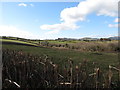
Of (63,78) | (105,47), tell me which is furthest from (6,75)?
(105,47)

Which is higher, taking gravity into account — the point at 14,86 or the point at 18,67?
the point at 18,67

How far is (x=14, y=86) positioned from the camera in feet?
9.14

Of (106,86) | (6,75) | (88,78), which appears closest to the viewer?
(106,86)

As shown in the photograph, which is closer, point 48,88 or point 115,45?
point 48,88

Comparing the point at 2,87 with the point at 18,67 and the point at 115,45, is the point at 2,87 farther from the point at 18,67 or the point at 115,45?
the point at 115,45

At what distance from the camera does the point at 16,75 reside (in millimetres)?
3221

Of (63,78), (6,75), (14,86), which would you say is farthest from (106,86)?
(6,75)

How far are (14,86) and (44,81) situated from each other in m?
0.61

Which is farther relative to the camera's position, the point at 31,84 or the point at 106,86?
the point at 31,84

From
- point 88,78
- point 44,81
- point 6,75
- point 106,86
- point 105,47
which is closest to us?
point 106,86

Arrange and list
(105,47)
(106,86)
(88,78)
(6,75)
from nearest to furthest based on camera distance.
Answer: (106,86) → (88,78) → (6,75) → (105,47)

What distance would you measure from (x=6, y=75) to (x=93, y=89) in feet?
6.88

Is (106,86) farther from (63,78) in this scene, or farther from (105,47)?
(105,47)

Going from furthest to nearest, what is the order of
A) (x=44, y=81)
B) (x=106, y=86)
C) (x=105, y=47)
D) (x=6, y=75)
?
(x=105, y=47), (x=6, y=75), (x=44, y=81), (x=106, y=86)
